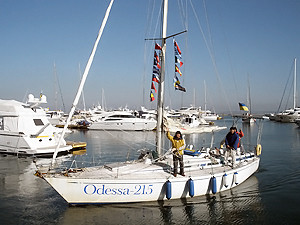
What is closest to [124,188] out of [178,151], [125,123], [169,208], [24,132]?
[169,208]

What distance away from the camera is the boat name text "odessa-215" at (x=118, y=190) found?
30.9ft

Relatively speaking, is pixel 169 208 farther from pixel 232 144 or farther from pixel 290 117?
pixel 290 117

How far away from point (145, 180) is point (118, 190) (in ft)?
3.55

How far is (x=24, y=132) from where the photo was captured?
21750mm

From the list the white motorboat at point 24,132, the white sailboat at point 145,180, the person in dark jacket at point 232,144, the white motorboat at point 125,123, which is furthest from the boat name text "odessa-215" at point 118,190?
the white motorboat at point 125,123

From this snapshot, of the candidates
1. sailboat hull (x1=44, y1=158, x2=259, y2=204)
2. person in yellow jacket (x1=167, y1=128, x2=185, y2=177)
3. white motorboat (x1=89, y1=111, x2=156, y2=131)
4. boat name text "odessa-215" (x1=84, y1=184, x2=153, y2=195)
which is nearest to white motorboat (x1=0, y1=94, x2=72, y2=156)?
sailboat hull (x1=44, y1=158, x2=259, y2=204)

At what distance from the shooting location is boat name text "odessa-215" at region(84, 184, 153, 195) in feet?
30.9

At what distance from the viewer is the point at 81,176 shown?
32.1 feet

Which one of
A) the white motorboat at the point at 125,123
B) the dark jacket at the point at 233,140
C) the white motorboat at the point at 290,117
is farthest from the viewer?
the white motorboat at the point at 290,117

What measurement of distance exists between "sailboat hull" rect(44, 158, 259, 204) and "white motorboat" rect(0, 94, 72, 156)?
13.2 meters

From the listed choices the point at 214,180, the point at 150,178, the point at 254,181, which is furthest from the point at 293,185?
the point at 150,178

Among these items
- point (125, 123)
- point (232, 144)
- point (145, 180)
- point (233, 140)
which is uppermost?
point (233, 140)

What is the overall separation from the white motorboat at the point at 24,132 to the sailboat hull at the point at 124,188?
43.4 feet

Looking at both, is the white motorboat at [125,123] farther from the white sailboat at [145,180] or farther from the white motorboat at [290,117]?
the white motorboat at [290,117]
